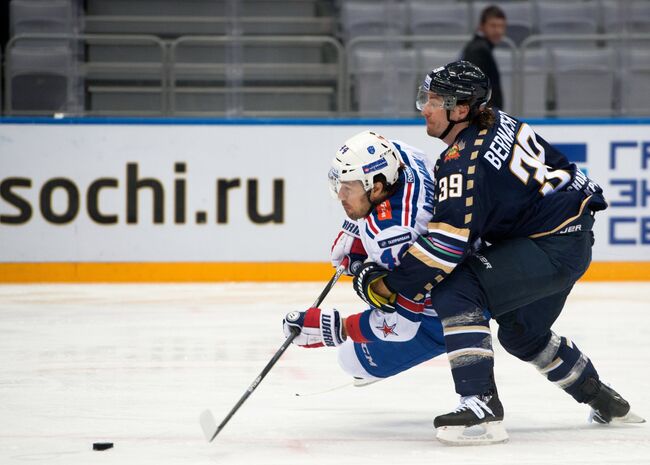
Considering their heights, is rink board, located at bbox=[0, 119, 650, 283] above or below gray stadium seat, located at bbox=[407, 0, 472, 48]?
below

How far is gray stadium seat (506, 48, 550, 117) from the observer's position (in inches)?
377

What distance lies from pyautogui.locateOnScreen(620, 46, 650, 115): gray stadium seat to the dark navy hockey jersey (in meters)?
5.88

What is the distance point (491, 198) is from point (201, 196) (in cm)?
571

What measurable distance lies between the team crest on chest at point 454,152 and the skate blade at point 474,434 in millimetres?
835

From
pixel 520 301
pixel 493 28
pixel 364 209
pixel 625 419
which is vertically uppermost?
pixel 493 28

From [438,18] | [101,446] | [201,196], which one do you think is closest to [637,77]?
[438,18]

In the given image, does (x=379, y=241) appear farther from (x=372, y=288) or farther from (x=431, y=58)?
(x=431, y=58)

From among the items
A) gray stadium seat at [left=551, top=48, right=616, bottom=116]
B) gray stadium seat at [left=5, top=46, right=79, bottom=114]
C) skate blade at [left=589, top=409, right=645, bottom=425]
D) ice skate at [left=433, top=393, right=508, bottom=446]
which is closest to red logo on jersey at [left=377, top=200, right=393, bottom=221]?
ice skate at [left=433, top=393, right=508, bottom=446]

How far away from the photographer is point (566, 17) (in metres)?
10.8

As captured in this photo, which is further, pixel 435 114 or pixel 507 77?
pixel 507 77

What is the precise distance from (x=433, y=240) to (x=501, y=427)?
2.05 feet

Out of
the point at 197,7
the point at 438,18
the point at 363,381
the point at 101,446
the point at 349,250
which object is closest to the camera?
the point at 101,446

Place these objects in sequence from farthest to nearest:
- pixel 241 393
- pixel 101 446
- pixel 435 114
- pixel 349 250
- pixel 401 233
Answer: pixel 241 393, pixel 349 250, pixel 435 114, pixel 401 233, pixel 101 446

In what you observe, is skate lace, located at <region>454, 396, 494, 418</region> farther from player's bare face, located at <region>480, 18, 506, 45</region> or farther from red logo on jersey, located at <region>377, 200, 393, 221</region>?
player's bare face, located at <region>480, 18, 506, 45</region>
